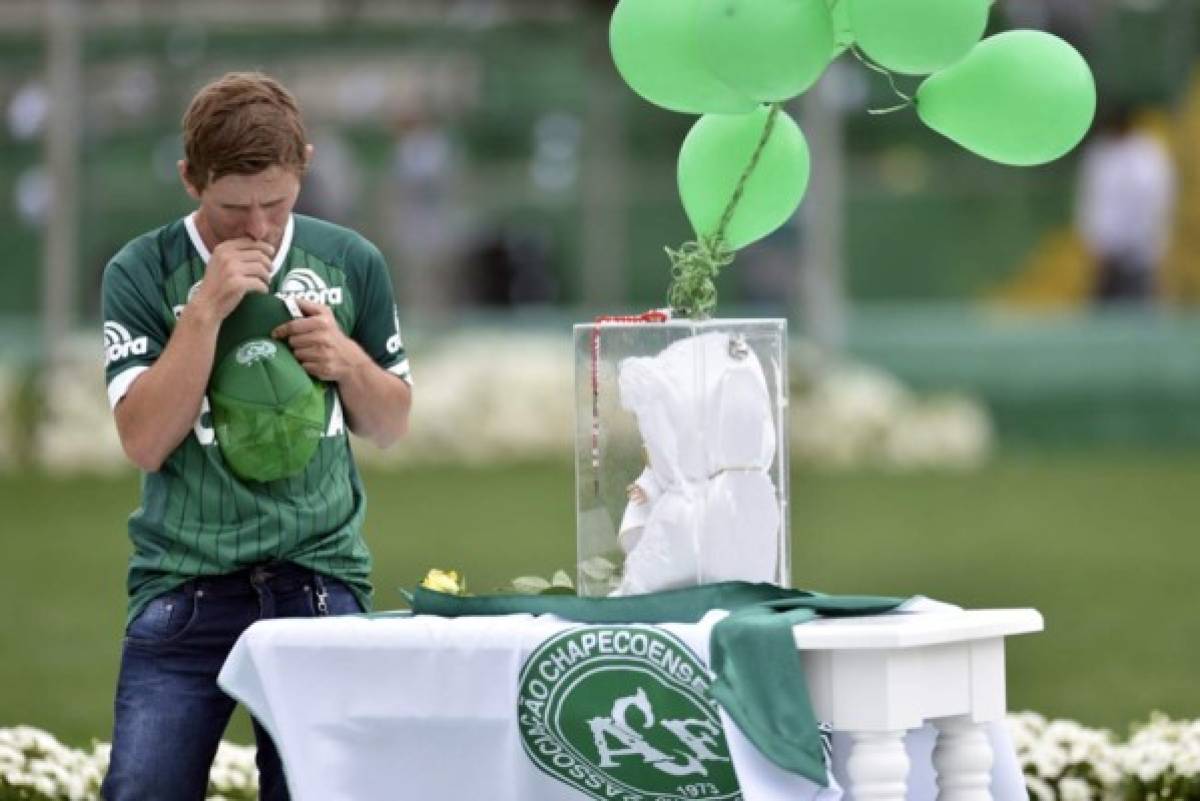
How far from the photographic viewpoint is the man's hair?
4.73 m

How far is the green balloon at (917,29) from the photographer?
15.1 ft

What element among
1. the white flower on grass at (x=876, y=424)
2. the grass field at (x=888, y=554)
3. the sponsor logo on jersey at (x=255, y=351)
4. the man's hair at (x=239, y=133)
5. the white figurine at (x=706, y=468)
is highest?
the man's hair at (x=239, y=133)

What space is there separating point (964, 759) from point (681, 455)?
0.71 m

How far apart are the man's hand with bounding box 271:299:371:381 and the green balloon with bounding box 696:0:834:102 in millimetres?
814

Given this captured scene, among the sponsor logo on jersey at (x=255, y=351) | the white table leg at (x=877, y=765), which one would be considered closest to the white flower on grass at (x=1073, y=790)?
the white table leg at (x=877, y=765)

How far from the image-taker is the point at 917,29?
4633 mm

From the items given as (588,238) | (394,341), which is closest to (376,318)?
(394,341)

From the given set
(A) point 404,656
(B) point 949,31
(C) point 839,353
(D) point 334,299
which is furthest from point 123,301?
(C) point 839,353

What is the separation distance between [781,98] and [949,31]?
0.32 m

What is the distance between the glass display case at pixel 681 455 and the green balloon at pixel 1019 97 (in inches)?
19.6

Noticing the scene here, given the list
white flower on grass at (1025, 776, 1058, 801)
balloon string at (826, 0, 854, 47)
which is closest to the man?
balloon string at (826, 0, 854, 47)

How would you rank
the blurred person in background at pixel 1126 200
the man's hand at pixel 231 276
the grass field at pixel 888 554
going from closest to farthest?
the man's hand at pixel 231 276 < the grass field at pixel 888 554 < the blurred person in background at pixel 1126 200

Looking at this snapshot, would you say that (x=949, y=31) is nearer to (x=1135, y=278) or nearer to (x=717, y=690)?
(x=717, y=690)

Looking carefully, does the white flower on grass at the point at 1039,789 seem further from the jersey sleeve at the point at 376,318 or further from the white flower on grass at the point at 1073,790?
the jersey sleeve at the point at 376,318
